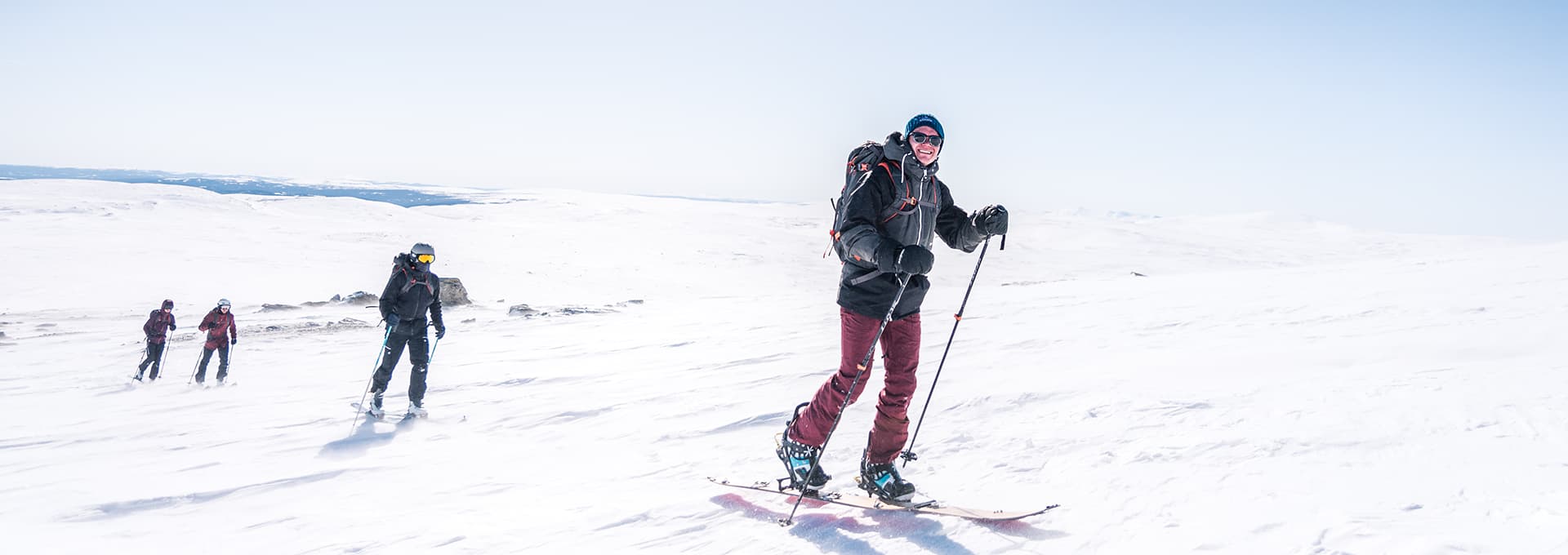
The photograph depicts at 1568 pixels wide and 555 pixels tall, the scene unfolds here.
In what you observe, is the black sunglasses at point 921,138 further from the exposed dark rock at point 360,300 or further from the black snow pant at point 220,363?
the exposed dark rock at point 360,300

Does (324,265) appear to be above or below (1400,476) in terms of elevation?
below

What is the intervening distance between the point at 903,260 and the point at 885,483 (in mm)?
1248

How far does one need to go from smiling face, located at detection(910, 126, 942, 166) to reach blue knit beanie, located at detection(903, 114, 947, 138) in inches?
0.5

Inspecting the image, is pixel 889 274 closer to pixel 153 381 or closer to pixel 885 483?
pixel 885 483

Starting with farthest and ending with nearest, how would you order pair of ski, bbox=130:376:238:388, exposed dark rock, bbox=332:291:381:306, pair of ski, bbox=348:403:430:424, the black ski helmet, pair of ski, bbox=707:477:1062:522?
exposed dark rock, bbox=332:291:381:306, pair of ski, bbox=130:376:238:388, the black ski helmet, pair of ski, bbox=348:403:430:424, pair of ski, bbox=707:477:1062:522

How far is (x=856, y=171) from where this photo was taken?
142 inches

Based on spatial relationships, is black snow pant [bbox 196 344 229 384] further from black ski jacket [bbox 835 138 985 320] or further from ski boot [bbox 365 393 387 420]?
black ski jacket [bbox 835 138 985 320]

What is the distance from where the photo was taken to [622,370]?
30.6 feet

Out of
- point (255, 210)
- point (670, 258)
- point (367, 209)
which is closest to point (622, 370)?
point (670, 258)

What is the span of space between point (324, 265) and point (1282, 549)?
39232mm

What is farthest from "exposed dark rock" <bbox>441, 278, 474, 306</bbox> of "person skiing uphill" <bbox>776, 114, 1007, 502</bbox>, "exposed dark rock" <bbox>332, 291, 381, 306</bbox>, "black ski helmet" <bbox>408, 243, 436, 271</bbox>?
"person skiing uphill" <bbox>776, 114, 1007, 502</bbox>

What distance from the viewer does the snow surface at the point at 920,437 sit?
10.9ft

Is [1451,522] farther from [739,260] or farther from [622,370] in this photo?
[739,260]

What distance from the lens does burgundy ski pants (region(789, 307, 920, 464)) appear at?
3756mm
